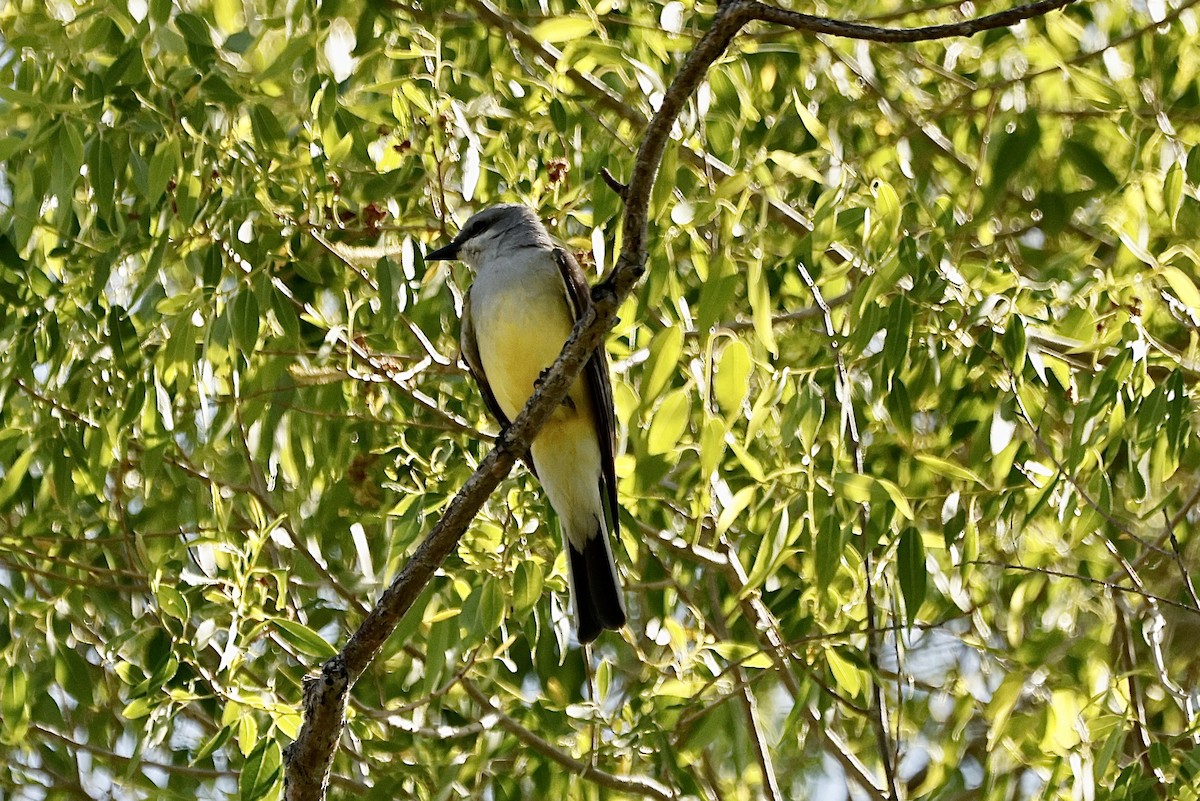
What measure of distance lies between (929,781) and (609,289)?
1.63 m

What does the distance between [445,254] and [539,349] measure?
432mm

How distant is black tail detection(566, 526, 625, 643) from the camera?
4.23 m

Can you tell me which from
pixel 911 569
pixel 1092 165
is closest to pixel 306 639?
pixel 911 569

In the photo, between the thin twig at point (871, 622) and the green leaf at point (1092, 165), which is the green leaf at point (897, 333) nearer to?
the thin twig at point (871, 622)

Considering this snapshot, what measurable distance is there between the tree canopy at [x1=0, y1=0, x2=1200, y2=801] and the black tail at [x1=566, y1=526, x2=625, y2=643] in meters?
0.18

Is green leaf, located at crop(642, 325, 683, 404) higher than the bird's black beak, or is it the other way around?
the bird's black beak

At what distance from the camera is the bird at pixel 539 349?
4488 mm

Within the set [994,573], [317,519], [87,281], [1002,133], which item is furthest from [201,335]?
[994,573]

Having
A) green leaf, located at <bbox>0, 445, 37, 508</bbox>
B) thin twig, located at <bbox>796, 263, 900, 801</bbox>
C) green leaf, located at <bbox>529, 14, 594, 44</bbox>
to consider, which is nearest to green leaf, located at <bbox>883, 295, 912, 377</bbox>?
thin twig, located at <bbox>796, 263, 900, 801</bbox>

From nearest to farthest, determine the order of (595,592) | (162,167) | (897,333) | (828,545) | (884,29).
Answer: (884,29) → (828,545) → (897,333) → (162,167) → (595,592)

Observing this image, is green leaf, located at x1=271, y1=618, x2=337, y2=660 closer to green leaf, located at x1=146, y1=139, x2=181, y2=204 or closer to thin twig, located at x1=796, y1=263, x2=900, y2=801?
green leaf, located at x1=146, y1=139, x2=181, y2=204

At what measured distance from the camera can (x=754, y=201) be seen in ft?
13.5

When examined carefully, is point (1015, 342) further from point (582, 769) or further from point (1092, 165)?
point (582, 769)

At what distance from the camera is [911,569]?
10.0 ft
